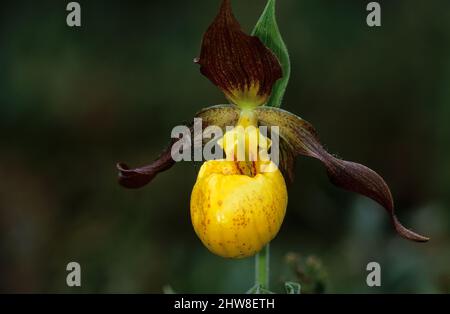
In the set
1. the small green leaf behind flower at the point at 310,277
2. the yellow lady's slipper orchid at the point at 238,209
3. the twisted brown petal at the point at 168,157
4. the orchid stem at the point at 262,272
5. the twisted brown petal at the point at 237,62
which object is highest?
the twisted brown petal at the point at 237,62

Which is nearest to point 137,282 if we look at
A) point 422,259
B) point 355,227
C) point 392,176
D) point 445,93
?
point 355,227

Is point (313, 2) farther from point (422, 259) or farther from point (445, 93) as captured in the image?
point (422, 259)

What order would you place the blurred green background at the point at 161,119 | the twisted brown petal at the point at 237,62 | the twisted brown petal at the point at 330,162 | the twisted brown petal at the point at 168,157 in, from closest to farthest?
the twisted brown petal at the point at 237,62, the twisted brown petal at the point at 330,162, the twisted brown petal at the point at 168,157, the blurred green background at the point at 161,119

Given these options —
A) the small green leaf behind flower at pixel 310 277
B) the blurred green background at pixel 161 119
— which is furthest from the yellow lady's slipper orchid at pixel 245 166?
the blurred green background at pixel 161 119

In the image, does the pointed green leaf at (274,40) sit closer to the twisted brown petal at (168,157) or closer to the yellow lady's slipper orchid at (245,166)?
the yellow lady's slipper orchid at (245,166)

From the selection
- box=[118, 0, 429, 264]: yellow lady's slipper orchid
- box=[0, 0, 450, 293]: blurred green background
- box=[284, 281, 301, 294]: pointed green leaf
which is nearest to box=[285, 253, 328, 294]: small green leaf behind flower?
box=[284, 281, 301, 294]: pointed green leaf

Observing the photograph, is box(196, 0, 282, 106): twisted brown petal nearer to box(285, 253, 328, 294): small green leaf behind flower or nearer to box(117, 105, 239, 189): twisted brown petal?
box(117, 105, 239, 189): twisted brown petal
